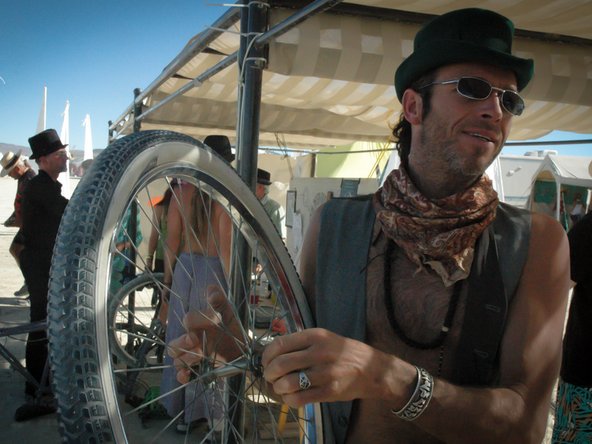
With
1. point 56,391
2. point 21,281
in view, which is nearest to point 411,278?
point 56,391

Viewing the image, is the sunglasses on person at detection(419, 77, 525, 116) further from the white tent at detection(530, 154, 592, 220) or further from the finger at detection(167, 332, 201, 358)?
the white tent at detection(530, 154, 592, 220)

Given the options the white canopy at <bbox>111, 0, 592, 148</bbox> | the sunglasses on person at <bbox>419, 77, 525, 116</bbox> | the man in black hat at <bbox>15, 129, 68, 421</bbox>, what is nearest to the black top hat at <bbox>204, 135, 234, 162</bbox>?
the white canopy at <bbox>111, 0, 592, 148</bbox>

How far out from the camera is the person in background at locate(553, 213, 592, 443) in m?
2.05

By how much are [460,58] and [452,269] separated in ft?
1.76

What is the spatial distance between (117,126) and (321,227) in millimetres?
5986

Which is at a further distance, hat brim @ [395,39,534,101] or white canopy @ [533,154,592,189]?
white canopy @ [533,154,592,189]

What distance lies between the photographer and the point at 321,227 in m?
1.42

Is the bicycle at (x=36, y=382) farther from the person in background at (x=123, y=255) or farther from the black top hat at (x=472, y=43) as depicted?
the black top hat at (x=472, y=43)

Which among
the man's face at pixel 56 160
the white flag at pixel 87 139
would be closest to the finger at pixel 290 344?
the man's face at pixel 56 160

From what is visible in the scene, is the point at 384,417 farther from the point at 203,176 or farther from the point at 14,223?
the point at 14,223

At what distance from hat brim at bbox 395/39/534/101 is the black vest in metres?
0.37

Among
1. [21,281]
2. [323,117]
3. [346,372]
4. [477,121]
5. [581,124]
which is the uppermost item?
[323,117]

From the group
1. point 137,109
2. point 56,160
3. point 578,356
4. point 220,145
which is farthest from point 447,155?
point 137,109

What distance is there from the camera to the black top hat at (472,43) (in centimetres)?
122
